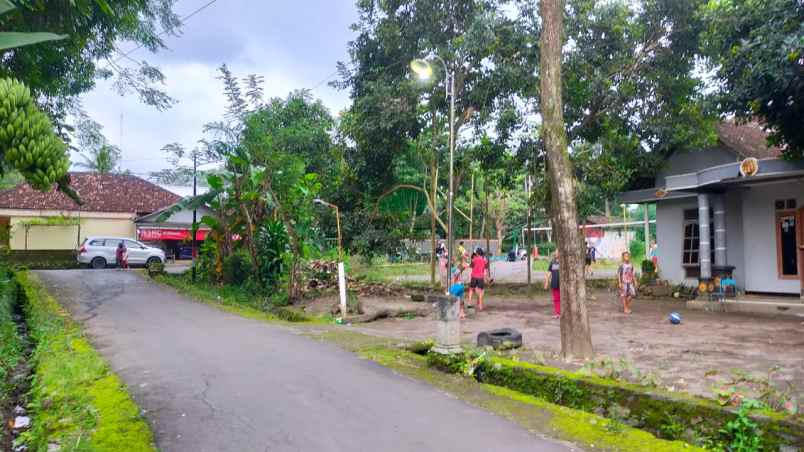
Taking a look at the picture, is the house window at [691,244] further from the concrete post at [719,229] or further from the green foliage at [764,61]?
the green foliage at [764,61]

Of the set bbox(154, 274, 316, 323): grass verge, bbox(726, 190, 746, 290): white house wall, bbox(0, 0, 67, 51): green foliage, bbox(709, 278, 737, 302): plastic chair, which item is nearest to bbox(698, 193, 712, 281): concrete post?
bbox(709, 278, 737, 302): plastic chair

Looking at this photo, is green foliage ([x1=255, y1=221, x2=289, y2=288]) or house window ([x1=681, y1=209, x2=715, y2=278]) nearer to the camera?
house window ([x1=681, y1=209, x2=715, y2=278])

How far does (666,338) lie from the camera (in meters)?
10.4

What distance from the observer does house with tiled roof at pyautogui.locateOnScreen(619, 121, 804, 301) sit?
1467 cm

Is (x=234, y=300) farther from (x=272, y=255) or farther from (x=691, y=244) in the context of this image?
(x=691, y=244)

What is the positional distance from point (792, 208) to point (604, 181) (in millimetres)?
4857

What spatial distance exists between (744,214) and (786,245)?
157cm

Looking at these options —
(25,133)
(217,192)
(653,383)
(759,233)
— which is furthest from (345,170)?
(25,133)

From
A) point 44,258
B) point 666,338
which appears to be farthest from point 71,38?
point 44,258

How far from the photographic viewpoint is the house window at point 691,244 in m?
18.3

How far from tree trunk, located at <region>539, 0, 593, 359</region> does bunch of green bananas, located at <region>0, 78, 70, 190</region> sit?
6994 millimetres

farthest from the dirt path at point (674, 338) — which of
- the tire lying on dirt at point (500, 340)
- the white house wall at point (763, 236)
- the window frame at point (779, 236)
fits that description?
the window frame at point (779, 236)

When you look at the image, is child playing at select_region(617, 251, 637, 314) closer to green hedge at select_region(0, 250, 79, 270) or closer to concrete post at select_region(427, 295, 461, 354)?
concrete post at select_region(427, 295, 461, 354)

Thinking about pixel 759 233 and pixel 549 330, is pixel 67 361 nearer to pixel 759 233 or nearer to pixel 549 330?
pixel 549 330
